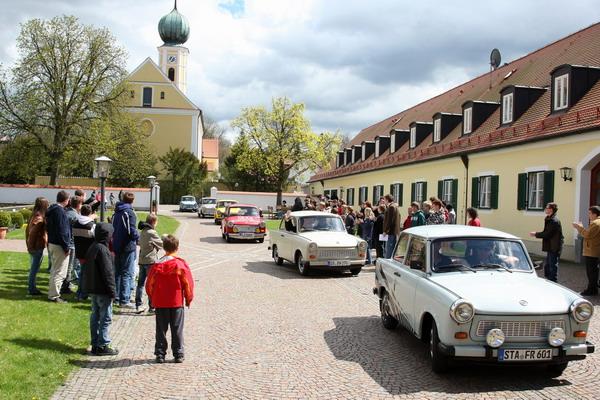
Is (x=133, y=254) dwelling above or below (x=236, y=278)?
above

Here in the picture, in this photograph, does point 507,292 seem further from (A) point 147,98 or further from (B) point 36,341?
(A) point 147,98

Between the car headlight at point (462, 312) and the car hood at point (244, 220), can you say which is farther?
the car hood at point (244, 220)

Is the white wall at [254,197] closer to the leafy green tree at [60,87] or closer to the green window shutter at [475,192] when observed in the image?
the leafy green tree at [60,87]

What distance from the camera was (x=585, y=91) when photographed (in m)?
18.1

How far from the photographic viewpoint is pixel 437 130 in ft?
94.2

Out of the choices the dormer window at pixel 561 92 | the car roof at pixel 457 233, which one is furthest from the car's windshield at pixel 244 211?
the car roof at pixel 457 233

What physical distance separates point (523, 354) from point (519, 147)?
1562 cm

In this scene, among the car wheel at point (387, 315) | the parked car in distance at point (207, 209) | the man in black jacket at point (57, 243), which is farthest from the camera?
the parked car in distance at point (207, 209)

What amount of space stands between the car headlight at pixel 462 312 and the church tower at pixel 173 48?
73717 millimetres

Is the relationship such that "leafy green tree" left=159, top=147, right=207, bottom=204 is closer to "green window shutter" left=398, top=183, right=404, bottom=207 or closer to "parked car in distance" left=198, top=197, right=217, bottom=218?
"parked car in distance" left=198, top=197, right=217, bottom=218

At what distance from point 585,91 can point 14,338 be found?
690 inches

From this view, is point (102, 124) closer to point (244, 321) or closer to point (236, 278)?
point (236, 278)

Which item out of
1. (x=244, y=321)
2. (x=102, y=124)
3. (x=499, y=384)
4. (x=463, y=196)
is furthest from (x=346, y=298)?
(x=102, y=124)

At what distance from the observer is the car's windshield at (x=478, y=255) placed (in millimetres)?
6957
